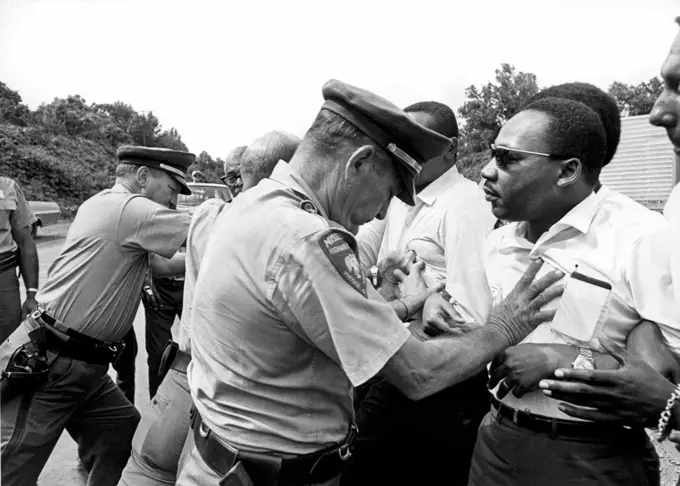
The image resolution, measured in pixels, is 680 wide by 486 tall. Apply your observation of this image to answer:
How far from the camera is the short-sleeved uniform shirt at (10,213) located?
4785 millimetres

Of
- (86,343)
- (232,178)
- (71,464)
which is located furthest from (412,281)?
(71,464)

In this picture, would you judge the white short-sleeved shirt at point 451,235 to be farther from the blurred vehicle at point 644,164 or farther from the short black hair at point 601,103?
the blurred vehicle at point 644,164

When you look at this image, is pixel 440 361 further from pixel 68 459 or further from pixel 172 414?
pixel 68 459

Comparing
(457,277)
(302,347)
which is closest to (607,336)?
(457,277)

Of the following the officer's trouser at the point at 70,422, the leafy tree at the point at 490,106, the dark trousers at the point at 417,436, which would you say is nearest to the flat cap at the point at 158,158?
the officer's trouser at the point at 70,422

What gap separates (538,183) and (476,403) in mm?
1211

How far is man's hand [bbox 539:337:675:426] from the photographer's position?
5.48ft

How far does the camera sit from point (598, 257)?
6.59ft

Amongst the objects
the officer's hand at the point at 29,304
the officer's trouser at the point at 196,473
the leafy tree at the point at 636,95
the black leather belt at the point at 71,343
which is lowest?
the leafy tree at the point at 636,95

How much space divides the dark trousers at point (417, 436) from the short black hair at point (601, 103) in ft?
4.00

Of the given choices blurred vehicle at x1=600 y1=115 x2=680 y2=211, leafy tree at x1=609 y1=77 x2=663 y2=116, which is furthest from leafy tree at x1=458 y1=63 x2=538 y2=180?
blurred vehicle at x1=600 y1=115 x2=680 y2=211

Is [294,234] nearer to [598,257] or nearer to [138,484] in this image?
[598,257]

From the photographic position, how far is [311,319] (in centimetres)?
153

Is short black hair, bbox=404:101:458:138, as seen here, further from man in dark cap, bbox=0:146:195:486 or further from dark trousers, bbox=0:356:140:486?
dark trousers, bbox=0:356:140:486
